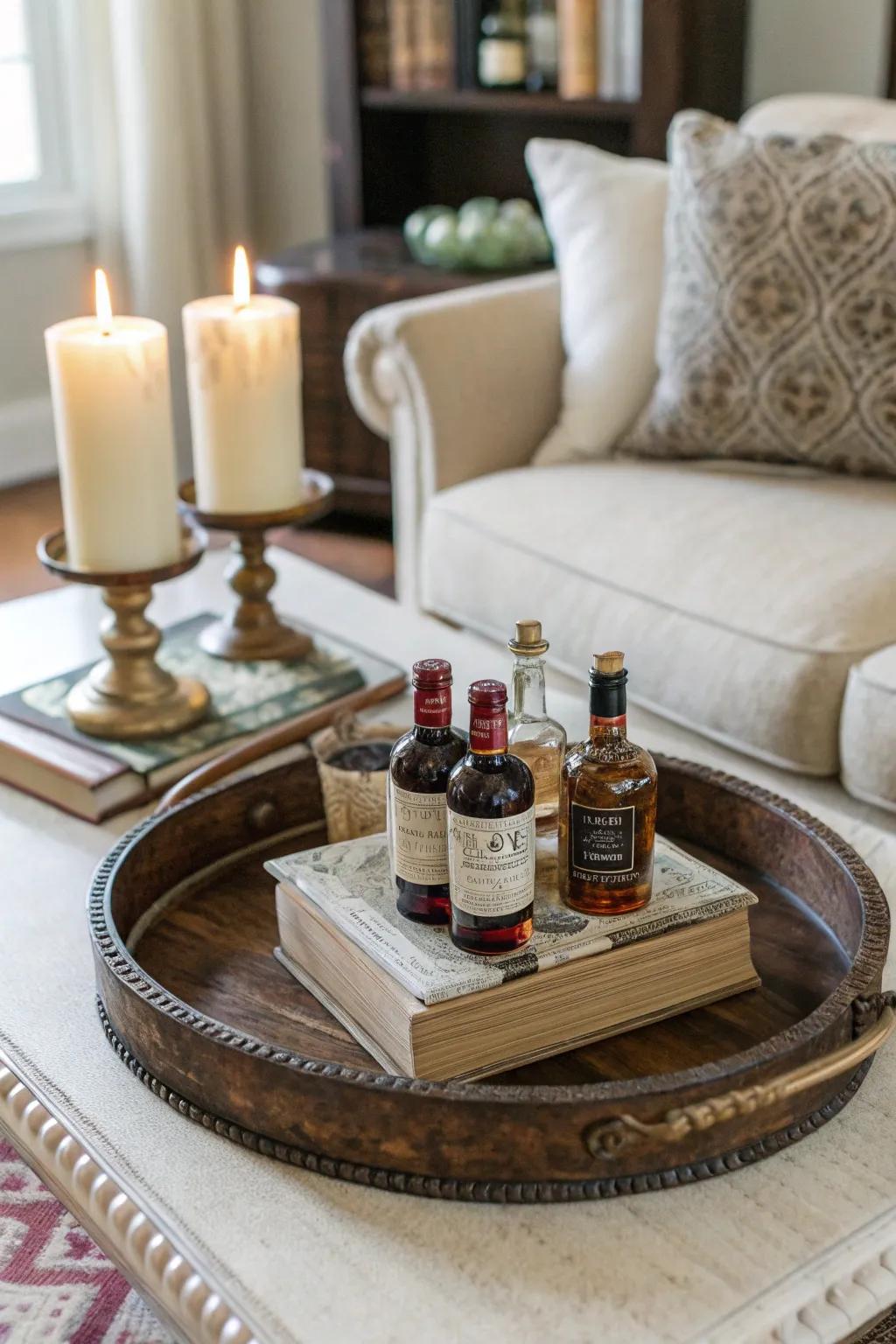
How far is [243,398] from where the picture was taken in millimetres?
1539

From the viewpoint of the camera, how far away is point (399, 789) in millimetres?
948

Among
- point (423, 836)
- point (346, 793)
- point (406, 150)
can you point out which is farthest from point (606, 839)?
point (406, 150)

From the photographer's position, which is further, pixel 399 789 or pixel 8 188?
pixel 8 188

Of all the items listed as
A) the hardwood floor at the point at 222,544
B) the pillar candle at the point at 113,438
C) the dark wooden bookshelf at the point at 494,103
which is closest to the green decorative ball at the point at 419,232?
the dark wooden bookshelf at the point at 494,103

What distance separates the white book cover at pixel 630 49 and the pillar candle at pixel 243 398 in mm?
1538

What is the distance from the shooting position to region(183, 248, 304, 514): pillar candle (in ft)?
4.97

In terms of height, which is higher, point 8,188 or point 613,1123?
point 8,188

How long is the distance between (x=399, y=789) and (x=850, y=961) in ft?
1.10

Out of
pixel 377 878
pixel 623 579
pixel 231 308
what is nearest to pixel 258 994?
pixel 377 878

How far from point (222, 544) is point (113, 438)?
1.90 m

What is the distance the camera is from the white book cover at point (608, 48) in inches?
111

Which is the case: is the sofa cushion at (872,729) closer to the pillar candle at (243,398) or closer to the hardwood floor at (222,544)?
the pillar candle at (243,398)

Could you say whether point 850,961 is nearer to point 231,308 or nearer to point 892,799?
point 892,799

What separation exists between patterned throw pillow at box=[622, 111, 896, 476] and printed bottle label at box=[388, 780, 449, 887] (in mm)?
1197
